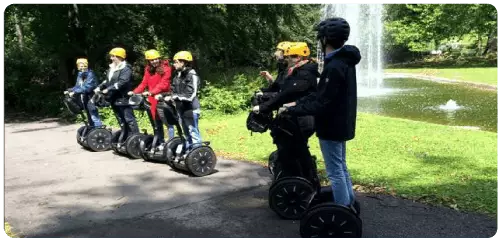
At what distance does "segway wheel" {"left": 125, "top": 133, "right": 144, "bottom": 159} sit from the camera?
27.0 ft

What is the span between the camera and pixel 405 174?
6.69 meters

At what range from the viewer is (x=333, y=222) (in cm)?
418

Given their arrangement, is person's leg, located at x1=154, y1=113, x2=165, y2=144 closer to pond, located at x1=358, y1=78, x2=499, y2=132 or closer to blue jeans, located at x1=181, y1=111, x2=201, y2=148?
blue jeans, located at x1=181, y1=111, x2=201, y2=148

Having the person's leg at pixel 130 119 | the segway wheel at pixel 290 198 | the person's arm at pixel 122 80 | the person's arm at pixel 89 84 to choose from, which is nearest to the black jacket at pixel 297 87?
the segway wheel at pixel 290 198

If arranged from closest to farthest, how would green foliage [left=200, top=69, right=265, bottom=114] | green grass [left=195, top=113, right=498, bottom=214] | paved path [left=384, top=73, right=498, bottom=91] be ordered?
green grass [left=195, top=113, right=498, bottom=214], green foliage [left=200, top=69, right=265, bottom=114], paved path [left=384, top=73, right=498, bottom=91]

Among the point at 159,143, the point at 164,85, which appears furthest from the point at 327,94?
the point at 159,143

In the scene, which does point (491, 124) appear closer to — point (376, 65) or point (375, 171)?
point (375, 171)

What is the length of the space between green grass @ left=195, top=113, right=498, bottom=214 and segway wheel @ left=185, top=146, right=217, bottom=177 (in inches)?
45.3

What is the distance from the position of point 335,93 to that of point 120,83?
487cm

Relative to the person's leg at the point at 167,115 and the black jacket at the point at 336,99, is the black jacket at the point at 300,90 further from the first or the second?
the person's leg at the point at 167,115

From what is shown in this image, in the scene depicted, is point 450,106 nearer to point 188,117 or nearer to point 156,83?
point 156,83

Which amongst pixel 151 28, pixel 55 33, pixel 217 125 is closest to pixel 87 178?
pixel 217 125

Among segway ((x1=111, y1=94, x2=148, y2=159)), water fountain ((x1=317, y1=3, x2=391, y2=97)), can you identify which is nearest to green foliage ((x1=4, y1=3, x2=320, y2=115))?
segway ((x1=111, y1=94, x2=148, y2=159))

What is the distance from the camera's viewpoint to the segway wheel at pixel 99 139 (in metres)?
9.12
